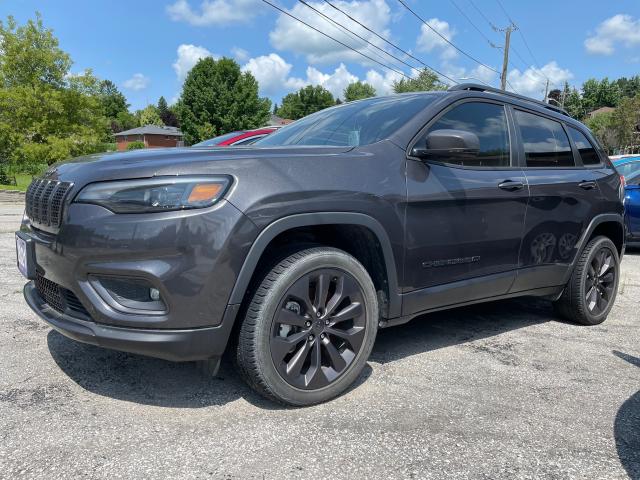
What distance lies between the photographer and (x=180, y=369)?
121 inches

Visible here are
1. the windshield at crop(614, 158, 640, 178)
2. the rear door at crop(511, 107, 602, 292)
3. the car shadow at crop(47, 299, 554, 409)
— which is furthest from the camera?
the windshield at crop(614, 158, 640, 178)

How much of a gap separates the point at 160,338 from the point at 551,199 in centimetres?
291

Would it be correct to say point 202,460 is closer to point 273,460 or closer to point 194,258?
point 273,460

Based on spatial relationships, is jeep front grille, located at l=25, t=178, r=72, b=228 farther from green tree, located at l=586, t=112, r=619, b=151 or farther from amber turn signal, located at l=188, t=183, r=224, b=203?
green tree, located at l=586, t=112, r=619, b=151

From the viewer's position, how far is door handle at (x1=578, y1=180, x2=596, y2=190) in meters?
4.02

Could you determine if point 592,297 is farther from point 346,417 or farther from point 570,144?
point 346,417

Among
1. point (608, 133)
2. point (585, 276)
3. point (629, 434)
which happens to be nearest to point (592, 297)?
point (585, 276)

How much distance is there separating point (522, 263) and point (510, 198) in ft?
1.62

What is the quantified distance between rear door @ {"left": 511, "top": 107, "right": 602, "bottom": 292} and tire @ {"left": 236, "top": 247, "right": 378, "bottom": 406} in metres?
1.49

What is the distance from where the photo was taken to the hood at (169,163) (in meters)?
2.26

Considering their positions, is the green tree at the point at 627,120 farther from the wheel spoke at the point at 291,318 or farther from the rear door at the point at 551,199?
the wheel spoke at the point at 291,318

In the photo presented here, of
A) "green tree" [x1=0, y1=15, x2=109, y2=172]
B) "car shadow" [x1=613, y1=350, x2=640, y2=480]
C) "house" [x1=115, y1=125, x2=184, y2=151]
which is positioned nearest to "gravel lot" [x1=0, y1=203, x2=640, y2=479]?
"car shadow" [x1=613, y1=350, x2=640, y2=480]

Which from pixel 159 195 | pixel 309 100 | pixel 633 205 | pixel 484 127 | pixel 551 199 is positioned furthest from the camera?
pixel 309 100

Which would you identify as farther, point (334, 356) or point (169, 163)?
point (334, 356)
